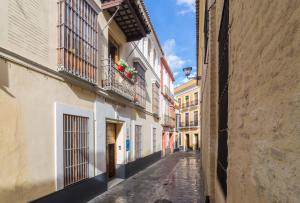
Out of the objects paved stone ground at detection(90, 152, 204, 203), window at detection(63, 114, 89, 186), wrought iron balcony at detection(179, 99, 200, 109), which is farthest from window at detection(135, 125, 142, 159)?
wrought iron balcony at detection(179, 99, 200, 109)

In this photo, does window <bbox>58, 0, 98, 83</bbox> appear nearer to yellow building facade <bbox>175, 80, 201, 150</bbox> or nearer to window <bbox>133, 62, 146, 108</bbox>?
window <bbox>133, 62, 146, 108</bbox>

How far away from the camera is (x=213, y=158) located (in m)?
5.70

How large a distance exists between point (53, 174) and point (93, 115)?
2671 millimetres

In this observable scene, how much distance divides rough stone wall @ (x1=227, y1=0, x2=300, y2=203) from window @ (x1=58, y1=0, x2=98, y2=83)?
18.0 ft

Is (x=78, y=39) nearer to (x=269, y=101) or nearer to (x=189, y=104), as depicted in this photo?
(x=269, y=101)

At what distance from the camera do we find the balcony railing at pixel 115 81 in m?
9.35

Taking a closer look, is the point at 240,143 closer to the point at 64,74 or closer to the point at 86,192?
the point at 64,74

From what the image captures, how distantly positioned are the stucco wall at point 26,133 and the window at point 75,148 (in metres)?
0.62

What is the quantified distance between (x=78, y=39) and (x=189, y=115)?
34.7 meters

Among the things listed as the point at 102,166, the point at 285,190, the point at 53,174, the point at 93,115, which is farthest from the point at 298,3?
the point at 102,166

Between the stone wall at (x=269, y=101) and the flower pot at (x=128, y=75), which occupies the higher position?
the flower pot at (x=128, y=75)

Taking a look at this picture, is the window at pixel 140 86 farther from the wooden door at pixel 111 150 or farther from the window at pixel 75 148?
the window at pixel 75 148

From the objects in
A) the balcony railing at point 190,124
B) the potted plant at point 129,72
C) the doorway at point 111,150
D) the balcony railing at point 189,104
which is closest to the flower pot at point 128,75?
the potted plant at point 129,72

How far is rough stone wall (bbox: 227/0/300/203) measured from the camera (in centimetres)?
104
